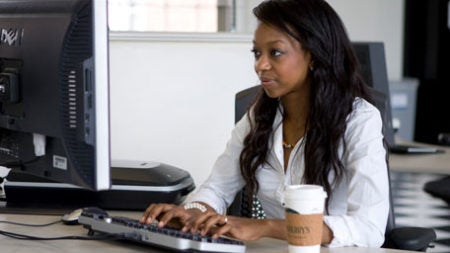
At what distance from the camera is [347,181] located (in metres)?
2.04

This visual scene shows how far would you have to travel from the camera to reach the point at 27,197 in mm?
2289

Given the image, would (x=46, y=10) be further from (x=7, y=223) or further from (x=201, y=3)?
(x=201, y=3)

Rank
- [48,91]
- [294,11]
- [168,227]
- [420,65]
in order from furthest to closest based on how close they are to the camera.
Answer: [420,65] < [294,11] < [168,227] < [48,91]

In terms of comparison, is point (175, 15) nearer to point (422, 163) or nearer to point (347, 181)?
point (422, 163)

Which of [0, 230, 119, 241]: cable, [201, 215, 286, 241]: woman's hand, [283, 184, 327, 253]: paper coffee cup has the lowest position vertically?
[0, 230, 119, 241]: cable

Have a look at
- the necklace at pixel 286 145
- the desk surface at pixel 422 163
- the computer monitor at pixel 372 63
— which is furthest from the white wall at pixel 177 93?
the necklace at pixel 286 145

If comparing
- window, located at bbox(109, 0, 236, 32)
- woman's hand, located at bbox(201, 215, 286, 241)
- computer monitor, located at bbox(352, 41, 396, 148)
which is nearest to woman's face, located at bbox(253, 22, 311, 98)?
woman's hand, located at bbox(201, 215, 286, 241)

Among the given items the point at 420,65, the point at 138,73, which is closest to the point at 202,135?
the point at 138,73

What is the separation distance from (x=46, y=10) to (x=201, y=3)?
4871 mm

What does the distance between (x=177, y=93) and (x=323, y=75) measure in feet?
4.10

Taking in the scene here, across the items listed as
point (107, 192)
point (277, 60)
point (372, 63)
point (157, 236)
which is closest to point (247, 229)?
point (157, 236)

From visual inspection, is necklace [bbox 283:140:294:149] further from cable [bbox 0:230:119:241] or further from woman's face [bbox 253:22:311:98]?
cable [bbox 0:230:119:241]

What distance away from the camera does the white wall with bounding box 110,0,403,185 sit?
3.25 meters

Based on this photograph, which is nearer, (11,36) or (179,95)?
(11,36)
